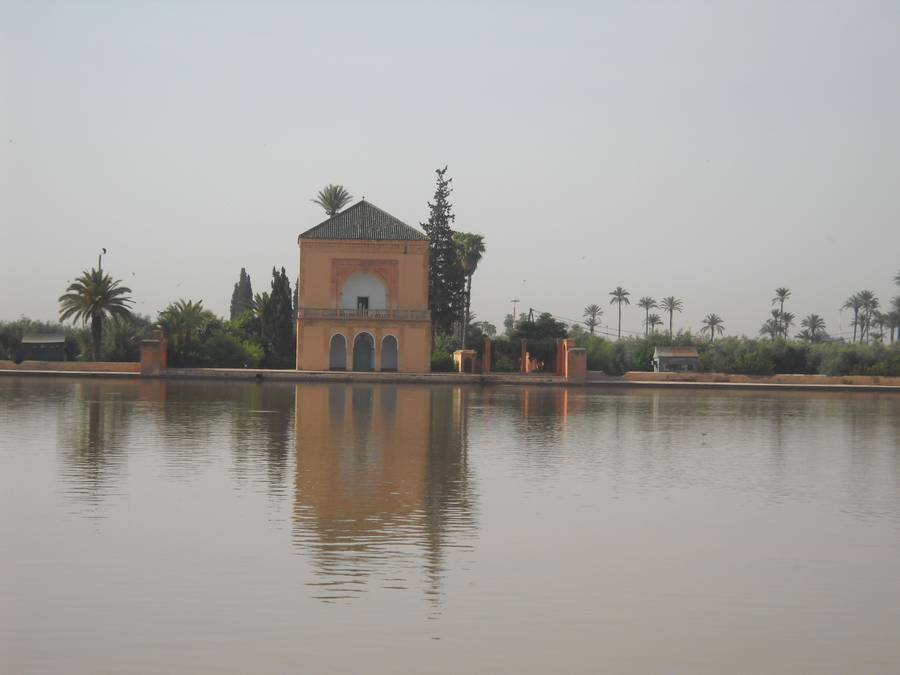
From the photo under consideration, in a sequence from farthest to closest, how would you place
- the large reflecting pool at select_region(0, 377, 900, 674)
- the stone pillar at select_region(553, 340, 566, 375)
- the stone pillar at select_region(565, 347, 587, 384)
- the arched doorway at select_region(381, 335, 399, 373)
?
the stone pillar at select_region(553, 340, 566, 375) → the arched doorway at select_region(381, 335, 399, 373) → the stone pillar at select_region(565, 347, 587, 384) → the large reflecting pool at select_region(0, 377, 900, 674)

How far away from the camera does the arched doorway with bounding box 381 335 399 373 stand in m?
41.8

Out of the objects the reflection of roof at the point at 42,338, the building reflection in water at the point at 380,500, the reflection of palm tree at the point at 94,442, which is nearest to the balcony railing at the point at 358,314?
the reflection of roof at the point at 42,338

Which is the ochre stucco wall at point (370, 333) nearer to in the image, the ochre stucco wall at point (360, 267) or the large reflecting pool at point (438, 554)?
the ochre stucco wall at point (360, 267)

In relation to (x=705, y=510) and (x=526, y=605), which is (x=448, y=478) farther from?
(x=526, y=605)

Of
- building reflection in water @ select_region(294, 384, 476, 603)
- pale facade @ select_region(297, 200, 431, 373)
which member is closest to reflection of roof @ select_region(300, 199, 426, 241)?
pale facade @ select_region(297, 200, 431, 373)

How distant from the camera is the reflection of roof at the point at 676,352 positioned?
5016cm

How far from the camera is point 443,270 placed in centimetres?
4975

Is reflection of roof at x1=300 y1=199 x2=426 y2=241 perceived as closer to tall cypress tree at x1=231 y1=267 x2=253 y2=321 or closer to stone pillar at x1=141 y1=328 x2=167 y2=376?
stone pillar at x1=141 y1=328 x2=167 y2=376

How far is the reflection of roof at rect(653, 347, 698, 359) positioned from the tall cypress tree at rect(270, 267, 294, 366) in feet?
58.6

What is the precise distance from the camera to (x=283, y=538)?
8320 mm

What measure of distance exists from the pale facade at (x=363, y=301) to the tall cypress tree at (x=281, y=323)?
2682 mm

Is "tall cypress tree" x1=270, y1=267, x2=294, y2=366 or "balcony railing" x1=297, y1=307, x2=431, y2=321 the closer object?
"balcony railing" x1=297, y1=307, x2=431, y2=321

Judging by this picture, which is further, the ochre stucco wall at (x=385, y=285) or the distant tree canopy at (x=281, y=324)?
the distant tree canopy at (x=281, y=324)

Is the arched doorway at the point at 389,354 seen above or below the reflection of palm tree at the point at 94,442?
above
